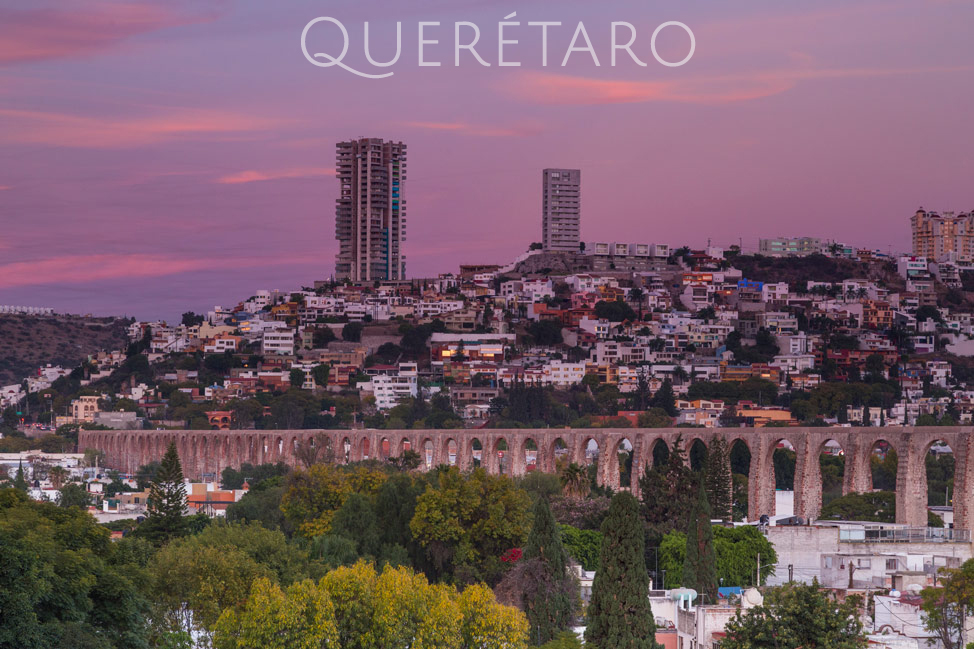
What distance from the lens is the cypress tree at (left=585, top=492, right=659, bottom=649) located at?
25609mm

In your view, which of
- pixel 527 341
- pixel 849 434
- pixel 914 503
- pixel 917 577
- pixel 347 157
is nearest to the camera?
pixel 917 577

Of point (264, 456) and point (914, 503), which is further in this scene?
point (264, 456)

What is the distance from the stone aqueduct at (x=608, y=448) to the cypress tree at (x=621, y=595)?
2538 cm

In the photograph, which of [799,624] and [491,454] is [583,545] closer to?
[799,624]

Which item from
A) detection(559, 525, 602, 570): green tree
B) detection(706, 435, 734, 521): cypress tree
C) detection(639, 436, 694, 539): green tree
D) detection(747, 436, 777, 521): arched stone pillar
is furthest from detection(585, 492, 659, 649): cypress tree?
detection(747, 436, 777, 521): arched stone pillar

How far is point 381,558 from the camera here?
120ft

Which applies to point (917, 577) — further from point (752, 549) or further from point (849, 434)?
point (849, 434)

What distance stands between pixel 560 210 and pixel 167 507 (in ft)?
468

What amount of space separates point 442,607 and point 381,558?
14.2 metres

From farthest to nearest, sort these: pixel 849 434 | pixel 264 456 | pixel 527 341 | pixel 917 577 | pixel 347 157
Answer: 1. pixel 347 157
2. pixel 527 341
3. pixel 264 456
4. pixel 849 434
5. pixel 917 577

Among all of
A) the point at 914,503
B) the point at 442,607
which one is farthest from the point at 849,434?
the point at 442,607

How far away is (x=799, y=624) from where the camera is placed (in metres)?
22.5

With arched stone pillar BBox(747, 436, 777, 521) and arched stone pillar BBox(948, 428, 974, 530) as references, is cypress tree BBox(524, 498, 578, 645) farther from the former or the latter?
arched stone pillar BBox(747, 436, 777, 521)

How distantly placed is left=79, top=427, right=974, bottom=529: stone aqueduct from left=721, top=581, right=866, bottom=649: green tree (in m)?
28.0
